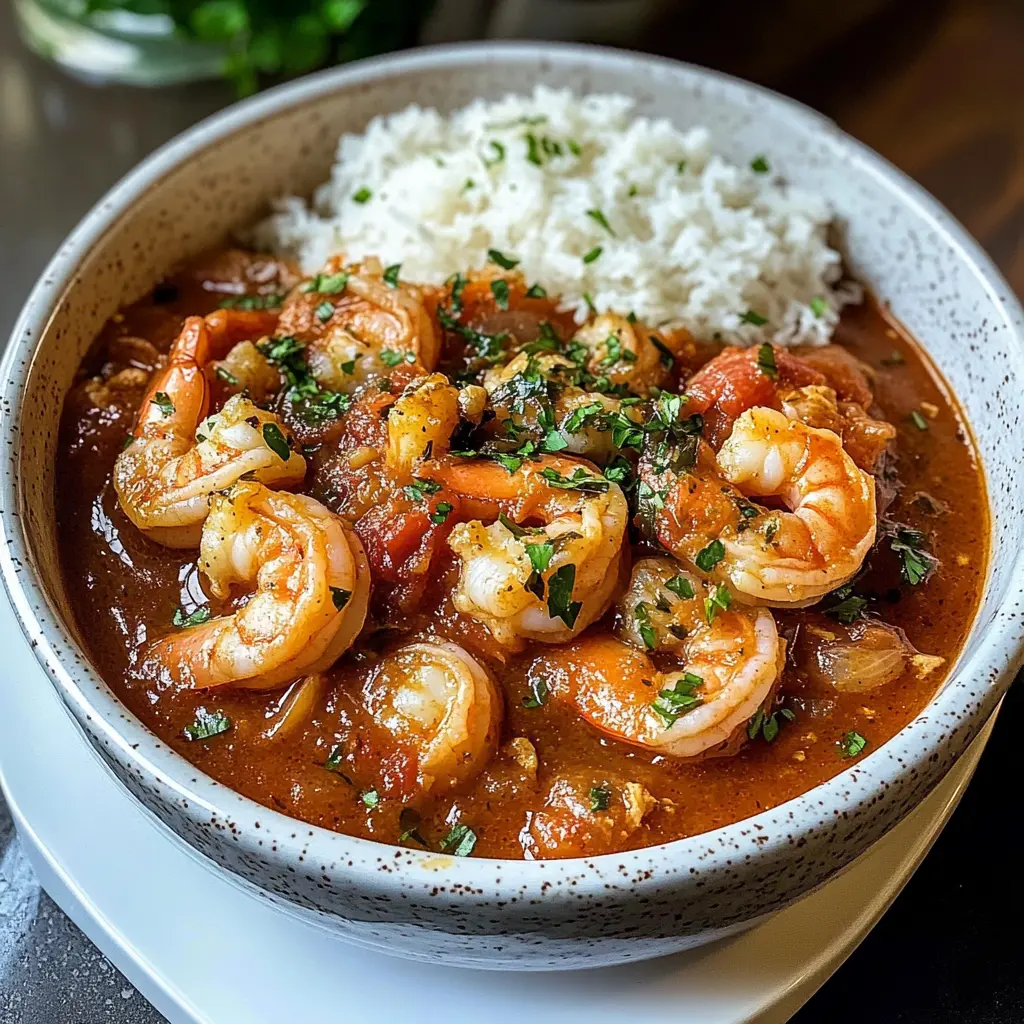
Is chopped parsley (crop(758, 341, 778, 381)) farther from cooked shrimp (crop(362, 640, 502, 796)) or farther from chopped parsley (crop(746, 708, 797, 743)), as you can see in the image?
cooked shrimp (crop(362, 640, 502, 796))

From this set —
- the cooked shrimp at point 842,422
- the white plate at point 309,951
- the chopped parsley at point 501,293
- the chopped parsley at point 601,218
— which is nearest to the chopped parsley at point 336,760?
the white plate at point 309,951

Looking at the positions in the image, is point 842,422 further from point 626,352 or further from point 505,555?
point 505,555

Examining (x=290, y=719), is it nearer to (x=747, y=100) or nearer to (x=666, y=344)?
(x=666, y=344)

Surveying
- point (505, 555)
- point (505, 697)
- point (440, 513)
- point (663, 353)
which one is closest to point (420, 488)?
point (440, 513)

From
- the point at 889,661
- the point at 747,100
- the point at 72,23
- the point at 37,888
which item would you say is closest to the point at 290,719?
the point at 37,888

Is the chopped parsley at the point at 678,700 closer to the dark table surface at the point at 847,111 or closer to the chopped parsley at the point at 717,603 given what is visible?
the chopped parsley at the point at 717,603

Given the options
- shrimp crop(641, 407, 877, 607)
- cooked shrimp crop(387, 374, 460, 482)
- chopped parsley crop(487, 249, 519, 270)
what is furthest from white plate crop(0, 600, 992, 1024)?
chopped parsley crop(487, 249, 519, 270)
